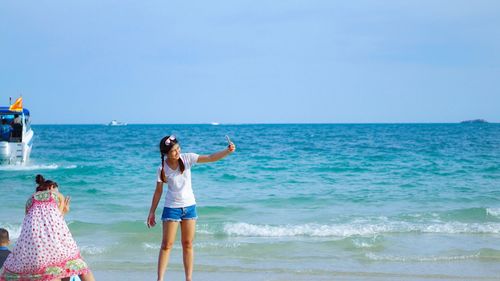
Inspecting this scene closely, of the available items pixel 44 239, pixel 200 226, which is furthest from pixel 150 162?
pixel 44 239

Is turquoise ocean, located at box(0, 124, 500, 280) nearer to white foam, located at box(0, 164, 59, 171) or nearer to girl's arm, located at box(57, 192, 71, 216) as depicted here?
white foam, located at box(0, 164, 59, 171)

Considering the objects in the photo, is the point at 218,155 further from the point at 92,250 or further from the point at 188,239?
the point at 92,250

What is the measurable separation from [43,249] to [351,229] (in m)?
6.42

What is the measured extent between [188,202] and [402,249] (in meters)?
4.11

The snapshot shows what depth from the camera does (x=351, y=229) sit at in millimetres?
10141

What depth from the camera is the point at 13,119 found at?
23281 mm

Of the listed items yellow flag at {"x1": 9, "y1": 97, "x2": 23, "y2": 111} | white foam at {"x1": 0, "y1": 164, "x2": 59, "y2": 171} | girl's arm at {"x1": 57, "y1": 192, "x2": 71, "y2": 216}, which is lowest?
white foam at {"x1": 0, "y1": 164, "x2": 59, "y2": 171}

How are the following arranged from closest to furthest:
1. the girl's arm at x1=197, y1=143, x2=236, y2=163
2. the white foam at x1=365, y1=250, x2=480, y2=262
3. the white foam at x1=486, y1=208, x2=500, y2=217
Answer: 1. the girl's arm at x1=197, y1=143, x2=236, y2=163
2. the white foam at x1=365, y1=250, x2=480, y2=262
3. the white foam at x1=486, y1=208, x2=500, y2=217

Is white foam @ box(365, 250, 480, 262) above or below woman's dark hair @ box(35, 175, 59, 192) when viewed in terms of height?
below

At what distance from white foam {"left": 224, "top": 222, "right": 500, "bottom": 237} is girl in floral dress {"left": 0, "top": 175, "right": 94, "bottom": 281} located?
17.6 ft

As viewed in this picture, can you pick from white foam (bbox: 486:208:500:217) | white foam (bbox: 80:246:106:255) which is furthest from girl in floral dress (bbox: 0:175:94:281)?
white foam (bbox: 486:208:500:217)

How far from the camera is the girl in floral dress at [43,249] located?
4.61 meters

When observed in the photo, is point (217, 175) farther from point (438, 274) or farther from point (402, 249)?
point (438, 274)

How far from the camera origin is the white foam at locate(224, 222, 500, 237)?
9836mm
